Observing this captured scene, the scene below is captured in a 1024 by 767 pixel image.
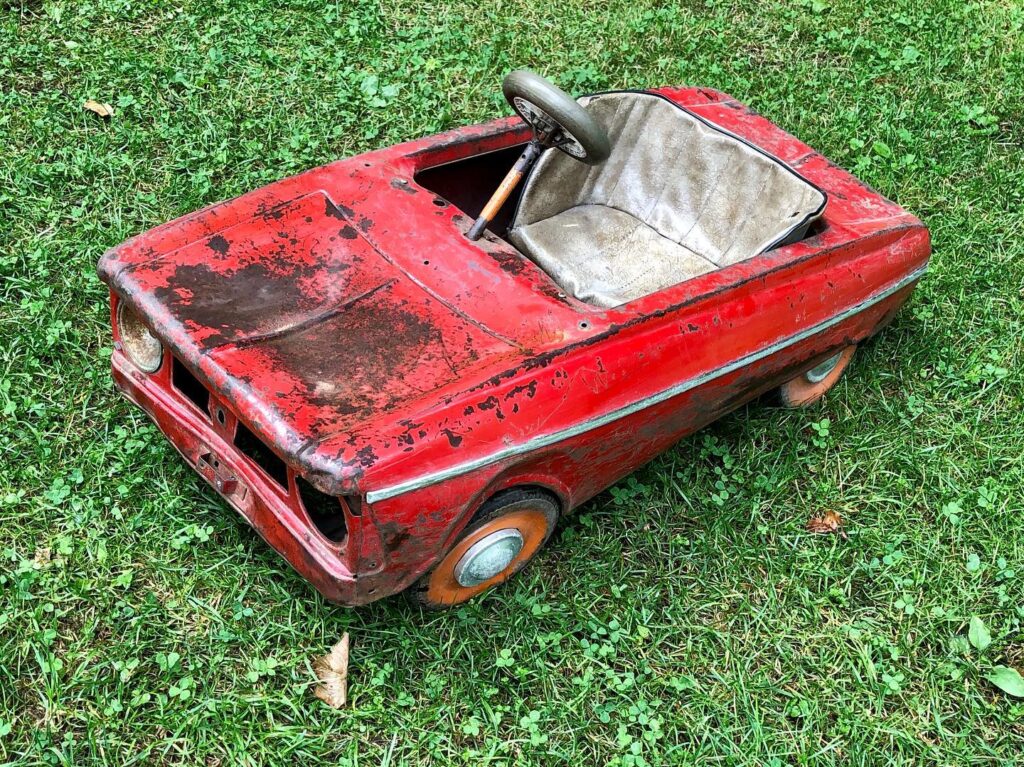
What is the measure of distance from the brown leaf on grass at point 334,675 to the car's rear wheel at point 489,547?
0.85 feet

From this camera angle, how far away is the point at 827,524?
3.32 metres

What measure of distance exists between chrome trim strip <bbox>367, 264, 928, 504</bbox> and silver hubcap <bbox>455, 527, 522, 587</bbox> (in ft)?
1.09

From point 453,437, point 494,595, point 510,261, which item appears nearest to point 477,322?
point 510,261

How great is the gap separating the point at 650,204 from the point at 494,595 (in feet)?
5.35

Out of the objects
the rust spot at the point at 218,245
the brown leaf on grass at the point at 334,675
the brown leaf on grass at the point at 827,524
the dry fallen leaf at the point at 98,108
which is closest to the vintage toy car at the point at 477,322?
the rust spot at the point at 218,245

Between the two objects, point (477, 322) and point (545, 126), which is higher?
point (545, 126)

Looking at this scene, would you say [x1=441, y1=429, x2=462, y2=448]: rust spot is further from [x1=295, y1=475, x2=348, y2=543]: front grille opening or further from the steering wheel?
the steering wheel

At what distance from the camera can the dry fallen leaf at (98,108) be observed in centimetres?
434

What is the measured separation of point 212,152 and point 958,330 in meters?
3.35

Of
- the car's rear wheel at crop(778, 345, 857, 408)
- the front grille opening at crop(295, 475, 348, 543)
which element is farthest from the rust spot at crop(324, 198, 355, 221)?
the car's rear wheel at crop(778, 345, 857, 408)

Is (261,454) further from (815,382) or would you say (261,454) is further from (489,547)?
(815,382)

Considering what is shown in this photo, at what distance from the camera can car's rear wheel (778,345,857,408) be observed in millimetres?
3537

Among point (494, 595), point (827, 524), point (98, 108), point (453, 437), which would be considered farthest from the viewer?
point (98, 108)

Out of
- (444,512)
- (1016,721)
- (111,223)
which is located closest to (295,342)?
(444,512)
